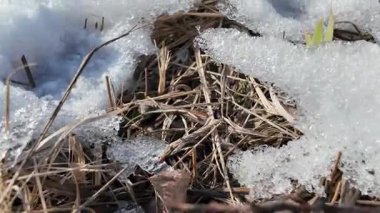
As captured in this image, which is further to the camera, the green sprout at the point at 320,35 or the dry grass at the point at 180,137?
the green sprout at the point at 320,35

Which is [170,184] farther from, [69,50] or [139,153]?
[69,50]

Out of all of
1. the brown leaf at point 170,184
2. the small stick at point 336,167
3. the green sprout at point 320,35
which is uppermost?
the green sprout at point 320,35

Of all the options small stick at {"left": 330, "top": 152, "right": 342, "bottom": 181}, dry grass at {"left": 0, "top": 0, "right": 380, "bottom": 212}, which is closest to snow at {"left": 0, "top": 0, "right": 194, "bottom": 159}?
dry grass at {"left": 0, "top": 0, "right": 380, "bottom": 212}

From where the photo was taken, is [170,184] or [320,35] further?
[320,35]

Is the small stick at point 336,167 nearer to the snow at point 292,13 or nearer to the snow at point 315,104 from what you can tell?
the snow at point 315,104

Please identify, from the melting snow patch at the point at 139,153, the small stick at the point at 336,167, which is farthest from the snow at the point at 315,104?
the melting snow patch at the point at 139,153

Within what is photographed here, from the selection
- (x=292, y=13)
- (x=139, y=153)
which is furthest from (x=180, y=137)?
(x=292, y=13)

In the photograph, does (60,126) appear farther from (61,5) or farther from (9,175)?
(61,5)
